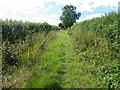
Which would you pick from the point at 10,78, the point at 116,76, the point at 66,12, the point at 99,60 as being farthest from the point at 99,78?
the point at 66,12

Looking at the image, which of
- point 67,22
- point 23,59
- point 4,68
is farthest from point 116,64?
point 67,22

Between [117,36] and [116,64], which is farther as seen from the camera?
[117,36]

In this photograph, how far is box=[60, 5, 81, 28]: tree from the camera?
55031 millimetres

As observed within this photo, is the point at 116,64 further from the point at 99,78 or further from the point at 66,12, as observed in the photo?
the point at 66,12

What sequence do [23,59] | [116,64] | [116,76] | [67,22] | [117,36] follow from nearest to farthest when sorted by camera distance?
[116,76] → [116,64] → [23,59] → [117,36] → [67,22]

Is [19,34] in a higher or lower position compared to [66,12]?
lower

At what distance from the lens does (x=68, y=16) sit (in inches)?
2227

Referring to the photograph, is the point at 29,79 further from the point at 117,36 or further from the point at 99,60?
the point at 117,36

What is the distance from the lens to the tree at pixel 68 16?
55.0 m

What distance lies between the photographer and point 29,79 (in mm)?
4078

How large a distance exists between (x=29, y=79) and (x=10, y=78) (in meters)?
0.61

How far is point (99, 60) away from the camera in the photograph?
548 cm

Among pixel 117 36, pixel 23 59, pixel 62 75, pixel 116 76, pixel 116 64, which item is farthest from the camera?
pixel 117 36

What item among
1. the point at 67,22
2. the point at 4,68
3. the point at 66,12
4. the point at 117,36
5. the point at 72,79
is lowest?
the point at 72,79
